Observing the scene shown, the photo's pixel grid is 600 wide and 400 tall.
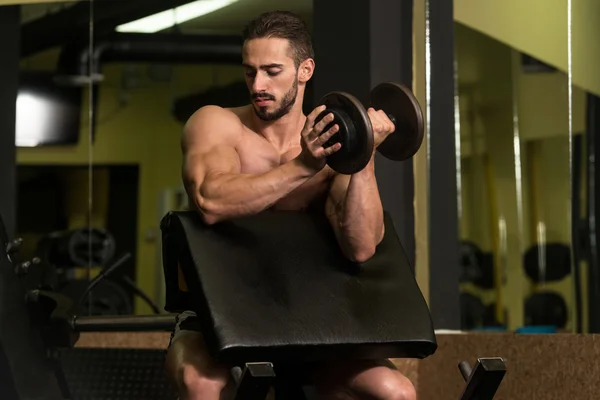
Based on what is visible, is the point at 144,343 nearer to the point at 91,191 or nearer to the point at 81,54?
the point at 91,191

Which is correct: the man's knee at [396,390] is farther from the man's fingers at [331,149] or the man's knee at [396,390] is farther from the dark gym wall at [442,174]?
the dark gym wall at [442,174]

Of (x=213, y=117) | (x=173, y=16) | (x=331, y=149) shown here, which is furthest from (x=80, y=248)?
(x=331, y=149)

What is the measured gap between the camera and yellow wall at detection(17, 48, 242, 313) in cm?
501

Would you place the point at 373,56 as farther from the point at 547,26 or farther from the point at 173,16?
the point at 173,16

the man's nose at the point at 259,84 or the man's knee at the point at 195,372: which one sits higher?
the man's nose at the point at 259,84

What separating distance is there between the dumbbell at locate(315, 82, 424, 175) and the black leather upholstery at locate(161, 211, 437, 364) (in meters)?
0.22

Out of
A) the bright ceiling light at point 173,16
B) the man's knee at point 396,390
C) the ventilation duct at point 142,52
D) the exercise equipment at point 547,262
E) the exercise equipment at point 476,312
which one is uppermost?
the bright ceiling light at point 173,16

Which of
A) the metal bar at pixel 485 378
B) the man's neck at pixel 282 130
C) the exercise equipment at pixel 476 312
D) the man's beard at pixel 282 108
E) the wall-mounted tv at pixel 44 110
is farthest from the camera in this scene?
the exercise equipment at pixel 476 312

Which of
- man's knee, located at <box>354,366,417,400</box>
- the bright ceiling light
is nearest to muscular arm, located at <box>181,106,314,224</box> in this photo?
man's knee, located at <box>354,366,417,400</box>

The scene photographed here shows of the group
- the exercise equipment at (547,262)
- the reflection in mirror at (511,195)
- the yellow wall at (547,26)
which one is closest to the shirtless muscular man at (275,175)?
the yellow wall at (547,26)

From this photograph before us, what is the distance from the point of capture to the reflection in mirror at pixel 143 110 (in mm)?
4852

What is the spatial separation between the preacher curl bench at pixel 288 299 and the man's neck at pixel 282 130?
180mm

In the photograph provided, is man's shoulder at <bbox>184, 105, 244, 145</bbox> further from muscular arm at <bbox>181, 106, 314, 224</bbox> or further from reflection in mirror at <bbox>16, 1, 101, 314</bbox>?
reflection in mirror at <bbox>16, 1, 101, 314</bbox>

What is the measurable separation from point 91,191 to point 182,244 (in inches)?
117
